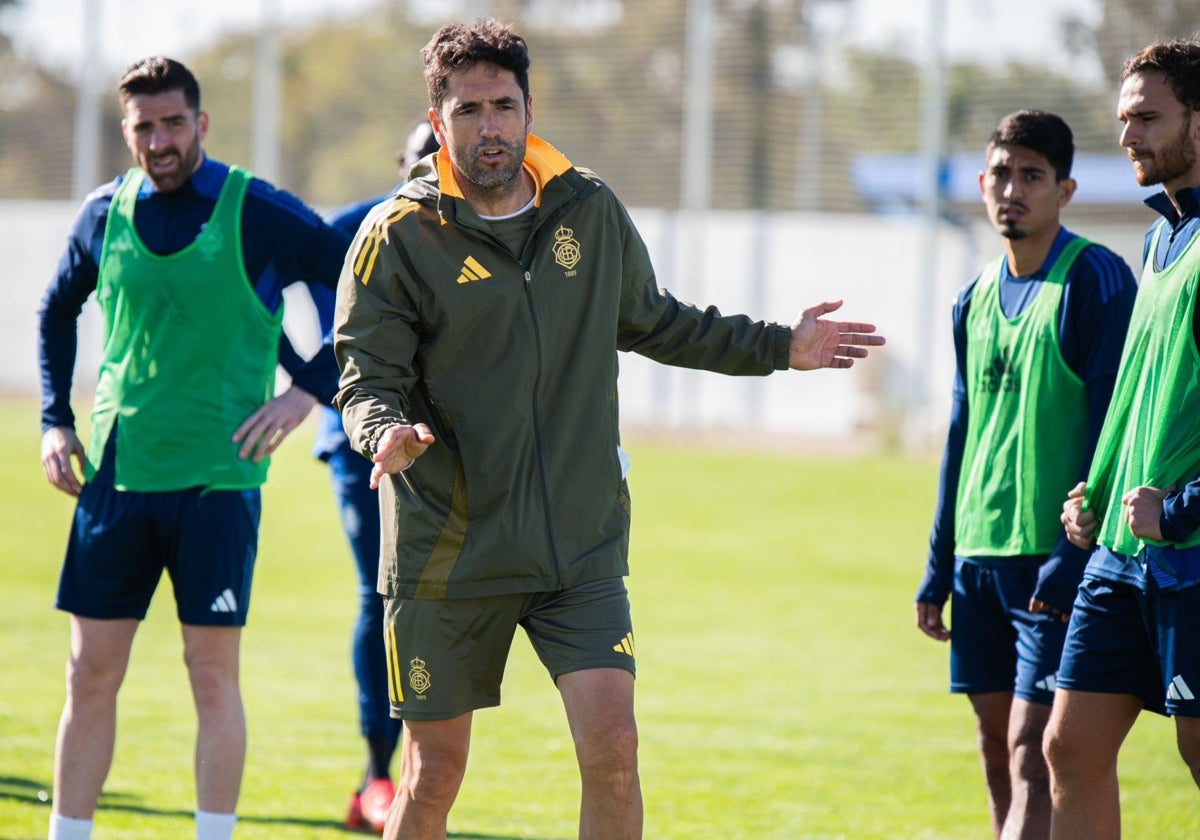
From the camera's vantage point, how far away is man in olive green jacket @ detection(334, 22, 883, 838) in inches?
149

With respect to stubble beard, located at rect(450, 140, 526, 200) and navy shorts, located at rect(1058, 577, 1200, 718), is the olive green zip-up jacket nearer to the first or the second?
stubble beard, located at rect(450, 140, 526, 200)

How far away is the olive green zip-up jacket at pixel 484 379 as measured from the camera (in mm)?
3799

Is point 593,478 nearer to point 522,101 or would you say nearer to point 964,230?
point 522,101

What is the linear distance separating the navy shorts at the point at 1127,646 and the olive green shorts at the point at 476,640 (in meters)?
1.16

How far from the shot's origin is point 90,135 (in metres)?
27.2

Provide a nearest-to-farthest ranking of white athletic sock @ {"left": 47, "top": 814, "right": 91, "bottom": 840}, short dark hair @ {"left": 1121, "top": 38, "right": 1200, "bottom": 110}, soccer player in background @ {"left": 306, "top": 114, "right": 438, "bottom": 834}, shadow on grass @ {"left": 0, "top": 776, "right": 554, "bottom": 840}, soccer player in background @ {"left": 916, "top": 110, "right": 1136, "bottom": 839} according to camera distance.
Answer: short dark hair @ {"left": 1121, "top": 38, "right": 1200, "bottom": 110}, soccer player in background @ {"left": 916, "top": 110, "right": 1136, "bottom": 839}, white athletic sock @ {"left": 47, "top": 814, "right": 91, "bottom": 840}, shadow on grass @ {"left": 0, "top": 776, "right": 554, "bottom": 840}, soccer player in background @ {"left": 306, "top": 114, "right": 438, "bottom": 834}

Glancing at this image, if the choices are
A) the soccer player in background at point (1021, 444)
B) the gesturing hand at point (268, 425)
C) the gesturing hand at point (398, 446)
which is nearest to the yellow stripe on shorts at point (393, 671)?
the gesturing hand at point (398, 446)

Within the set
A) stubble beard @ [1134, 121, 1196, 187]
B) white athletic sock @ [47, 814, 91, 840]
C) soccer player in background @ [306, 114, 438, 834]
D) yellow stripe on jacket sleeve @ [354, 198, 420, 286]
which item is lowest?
white athletic sock @ [47, 814, 91, 840]

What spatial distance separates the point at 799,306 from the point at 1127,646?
2189 cm

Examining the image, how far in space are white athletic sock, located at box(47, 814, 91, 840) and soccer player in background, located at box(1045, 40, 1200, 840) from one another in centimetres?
285

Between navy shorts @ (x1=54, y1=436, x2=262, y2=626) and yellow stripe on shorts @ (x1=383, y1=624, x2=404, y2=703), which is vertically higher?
navy shorts @ (x1=54, y1=436, x2=262, y2=626)

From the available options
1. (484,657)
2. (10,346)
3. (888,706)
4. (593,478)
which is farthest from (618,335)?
(10,346)

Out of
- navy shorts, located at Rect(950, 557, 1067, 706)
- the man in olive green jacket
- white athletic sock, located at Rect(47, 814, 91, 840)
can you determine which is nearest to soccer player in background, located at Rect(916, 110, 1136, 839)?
navy shorts, located at Rect(950, 557, 1067, 706)

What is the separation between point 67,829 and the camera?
4645mm
